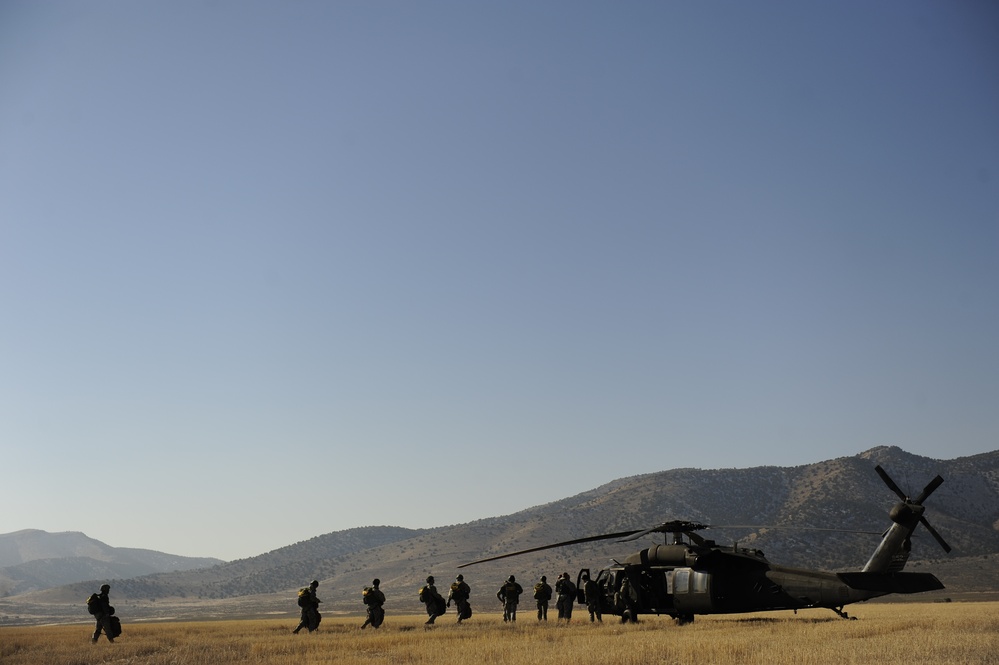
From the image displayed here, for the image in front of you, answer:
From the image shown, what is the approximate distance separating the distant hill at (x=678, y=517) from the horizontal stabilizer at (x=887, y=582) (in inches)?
3127

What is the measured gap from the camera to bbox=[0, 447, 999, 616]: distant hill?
114 m

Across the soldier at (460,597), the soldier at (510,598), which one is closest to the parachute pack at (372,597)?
the soldier at (460,597)

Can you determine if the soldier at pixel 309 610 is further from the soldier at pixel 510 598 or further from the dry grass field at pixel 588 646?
the soldier at pixel 510 598

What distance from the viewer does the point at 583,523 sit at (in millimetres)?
141750

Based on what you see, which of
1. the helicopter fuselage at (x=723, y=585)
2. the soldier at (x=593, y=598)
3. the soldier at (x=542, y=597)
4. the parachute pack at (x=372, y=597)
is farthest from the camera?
the soldier at (x=542, y=597)

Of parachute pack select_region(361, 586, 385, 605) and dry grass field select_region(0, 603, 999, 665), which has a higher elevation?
parachute pack select_region(361, 586, 385, 605)

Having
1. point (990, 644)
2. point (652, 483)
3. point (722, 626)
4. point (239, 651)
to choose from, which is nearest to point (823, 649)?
point (990, 644)

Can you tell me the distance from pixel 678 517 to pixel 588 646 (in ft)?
390

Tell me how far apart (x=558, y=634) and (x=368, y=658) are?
6739 millimetres

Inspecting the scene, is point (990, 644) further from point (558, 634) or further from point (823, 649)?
point (558, 634)

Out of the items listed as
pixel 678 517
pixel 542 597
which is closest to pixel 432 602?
pixel 542 597

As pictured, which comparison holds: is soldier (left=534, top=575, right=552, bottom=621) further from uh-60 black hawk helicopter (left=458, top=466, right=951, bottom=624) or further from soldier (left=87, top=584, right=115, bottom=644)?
soldier (left=87, top=584, right=115, bottom=644)

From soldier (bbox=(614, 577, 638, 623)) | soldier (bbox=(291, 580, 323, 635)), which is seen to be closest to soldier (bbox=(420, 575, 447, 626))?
soldier (bbox=(291, 580, 323, 635))

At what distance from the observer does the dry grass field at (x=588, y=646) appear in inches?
587
